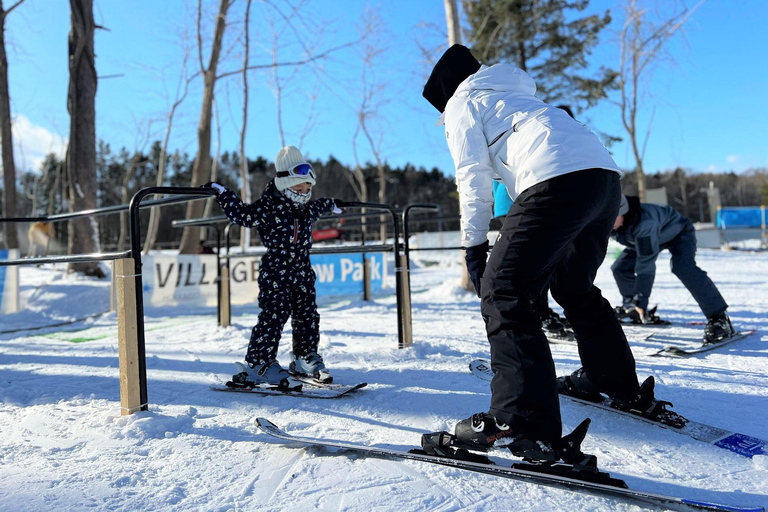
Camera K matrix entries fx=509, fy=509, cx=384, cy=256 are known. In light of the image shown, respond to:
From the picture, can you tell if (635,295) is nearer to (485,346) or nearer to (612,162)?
(485,346)

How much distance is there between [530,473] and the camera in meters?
1.55

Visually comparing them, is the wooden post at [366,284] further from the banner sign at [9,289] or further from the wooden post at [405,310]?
the banner sign at [9,289]

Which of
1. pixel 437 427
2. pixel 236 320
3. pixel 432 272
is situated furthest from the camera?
pixel 432 272

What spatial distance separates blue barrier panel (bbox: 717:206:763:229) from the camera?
65.3 feet

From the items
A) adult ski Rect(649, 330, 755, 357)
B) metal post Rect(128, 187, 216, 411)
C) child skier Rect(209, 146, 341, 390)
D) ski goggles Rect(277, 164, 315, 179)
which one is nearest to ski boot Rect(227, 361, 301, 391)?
child skier Rect(209, 146, 341, 390)

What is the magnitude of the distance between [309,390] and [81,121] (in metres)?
9.11

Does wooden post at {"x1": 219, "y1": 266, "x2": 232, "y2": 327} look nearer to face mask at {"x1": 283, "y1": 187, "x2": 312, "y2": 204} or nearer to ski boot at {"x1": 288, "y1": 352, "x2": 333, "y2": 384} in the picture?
ski boot at {"x1": 288, "y1": 352, "x2": 333, "y2": 384}

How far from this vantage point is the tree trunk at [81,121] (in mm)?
9367

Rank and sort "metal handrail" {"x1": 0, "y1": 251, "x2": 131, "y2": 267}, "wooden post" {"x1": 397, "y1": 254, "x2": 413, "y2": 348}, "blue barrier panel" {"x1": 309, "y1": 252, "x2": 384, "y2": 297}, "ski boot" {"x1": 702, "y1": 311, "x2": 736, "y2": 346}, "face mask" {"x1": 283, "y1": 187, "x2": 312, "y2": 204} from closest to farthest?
"metal handrail" {"x1": 0, "y1": 251, "x2": 131, "y2": 267} < "face mask" {"x1": 283, "y1": 187, "x2": 312, "y2": 204} < "ski boot" {"x1": 702, "y1": 311, "x2": 736, "y2": 346} < "wooden post" {"x1": 397, "y1": 254, "x2": 413, "y2": 348} < "blue barrier panel" {"x1": 309, "y1": 252, "x2": 384, "y2": 297}

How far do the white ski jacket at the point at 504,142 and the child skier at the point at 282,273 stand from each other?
48.0 inches

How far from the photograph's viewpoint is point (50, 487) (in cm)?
158

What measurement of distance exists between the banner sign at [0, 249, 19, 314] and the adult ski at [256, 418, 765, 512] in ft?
24.4

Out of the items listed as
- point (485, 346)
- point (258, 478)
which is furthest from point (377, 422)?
point (485, 346)

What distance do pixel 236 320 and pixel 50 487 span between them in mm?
4477
